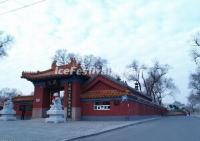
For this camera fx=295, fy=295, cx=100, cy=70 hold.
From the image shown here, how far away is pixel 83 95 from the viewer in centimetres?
3388

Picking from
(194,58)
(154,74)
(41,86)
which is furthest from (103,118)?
(154,74)

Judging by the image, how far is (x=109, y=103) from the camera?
32688 millimetres

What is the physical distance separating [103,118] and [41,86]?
28.4 feet

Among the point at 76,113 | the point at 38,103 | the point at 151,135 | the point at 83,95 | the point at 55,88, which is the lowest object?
the point at 151,135

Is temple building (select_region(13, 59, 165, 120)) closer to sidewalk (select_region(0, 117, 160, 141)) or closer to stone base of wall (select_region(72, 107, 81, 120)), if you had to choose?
stone base of wall (select_region(72, 107, 81, 120))

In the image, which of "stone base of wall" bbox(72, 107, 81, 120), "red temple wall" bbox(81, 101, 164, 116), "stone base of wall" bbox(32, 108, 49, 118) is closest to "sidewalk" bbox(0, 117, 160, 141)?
"red temple wall" bbox(81, 101, 164, 116)

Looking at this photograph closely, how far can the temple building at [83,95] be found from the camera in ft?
106

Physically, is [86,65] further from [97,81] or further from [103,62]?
[97,81]

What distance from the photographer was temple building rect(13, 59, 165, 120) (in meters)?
32.2

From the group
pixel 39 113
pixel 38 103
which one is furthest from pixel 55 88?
pixel 39 113

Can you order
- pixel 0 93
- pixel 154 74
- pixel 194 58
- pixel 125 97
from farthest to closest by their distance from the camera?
pixel 0 93
pixel 154 74
pixel 194 58
pixel 125 97

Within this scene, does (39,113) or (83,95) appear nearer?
(83,95)

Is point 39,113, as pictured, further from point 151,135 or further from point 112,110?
point 151,135

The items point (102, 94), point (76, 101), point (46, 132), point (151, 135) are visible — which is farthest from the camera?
point (76, 101)
